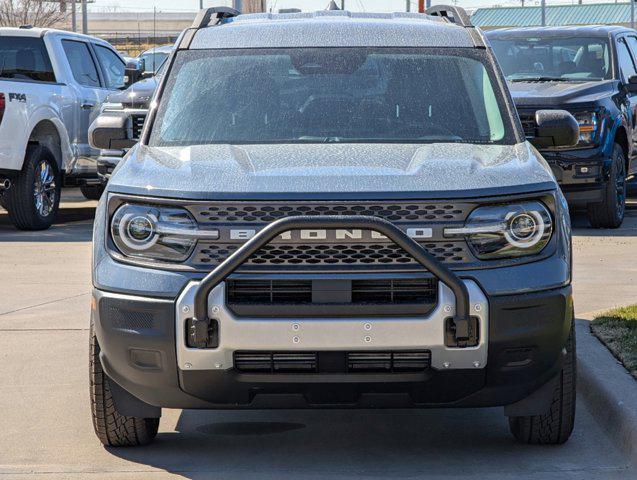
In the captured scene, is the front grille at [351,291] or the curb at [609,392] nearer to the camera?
Result: the front grille at [351,291]

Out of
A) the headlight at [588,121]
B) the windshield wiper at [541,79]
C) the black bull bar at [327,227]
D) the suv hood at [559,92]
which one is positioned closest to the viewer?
the black bull bar at [327,227]

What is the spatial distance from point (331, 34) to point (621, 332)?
7.59 feet

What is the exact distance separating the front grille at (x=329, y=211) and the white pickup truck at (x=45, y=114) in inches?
342

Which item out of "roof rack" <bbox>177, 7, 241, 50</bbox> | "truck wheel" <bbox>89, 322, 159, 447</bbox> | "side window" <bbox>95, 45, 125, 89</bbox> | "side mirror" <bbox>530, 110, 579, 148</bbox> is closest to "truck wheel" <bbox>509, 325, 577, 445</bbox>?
"side mirror" <bbox>530, 110, 579, 148</bbox>

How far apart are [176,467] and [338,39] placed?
86.4 inches

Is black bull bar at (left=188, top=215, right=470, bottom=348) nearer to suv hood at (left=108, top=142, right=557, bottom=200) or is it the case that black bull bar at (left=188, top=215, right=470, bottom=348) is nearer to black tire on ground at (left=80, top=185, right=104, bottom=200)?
suv hood at (left=108, top=142, right=557, bottom=200)

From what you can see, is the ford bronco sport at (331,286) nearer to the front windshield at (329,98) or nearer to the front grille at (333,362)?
the front grille at (333,362)

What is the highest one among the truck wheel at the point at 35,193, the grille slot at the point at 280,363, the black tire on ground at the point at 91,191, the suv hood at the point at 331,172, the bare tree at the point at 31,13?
the suv hood at the point at 331,172

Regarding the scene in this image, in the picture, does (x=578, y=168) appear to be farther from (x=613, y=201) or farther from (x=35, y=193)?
(x=35, y=193)

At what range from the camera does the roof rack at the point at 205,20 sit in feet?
20.9

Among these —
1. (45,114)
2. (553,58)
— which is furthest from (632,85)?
(45,114)

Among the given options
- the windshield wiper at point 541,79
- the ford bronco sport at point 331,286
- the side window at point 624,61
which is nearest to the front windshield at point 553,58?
the windshield wiper at point 541,79

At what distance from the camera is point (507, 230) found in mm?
4957

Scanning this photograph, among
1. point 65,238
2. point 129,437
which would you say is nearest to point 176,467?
point 129,437
